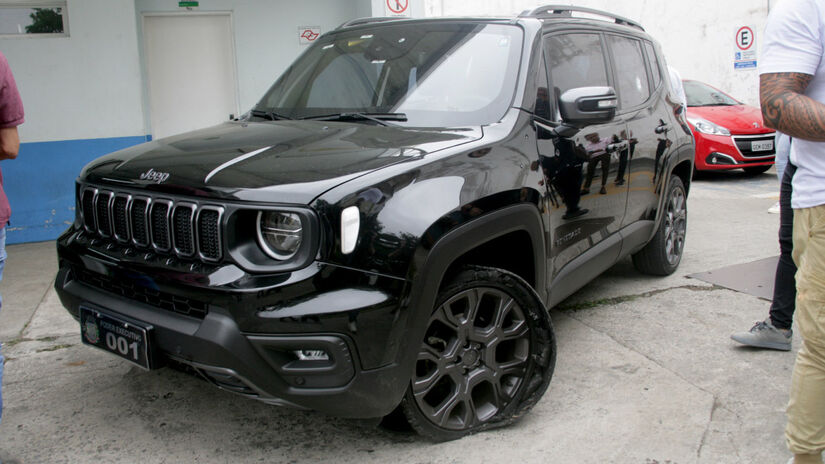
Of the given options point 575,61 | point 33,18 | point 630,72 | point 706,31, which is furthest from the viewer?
point 706,31

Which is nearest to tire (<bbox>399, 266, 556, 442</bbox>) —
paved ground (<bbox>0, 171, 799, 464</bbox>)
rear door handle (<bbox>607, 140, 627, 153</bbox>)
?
paved ground (<bbox>0, 171, 799, 464</bbox>)

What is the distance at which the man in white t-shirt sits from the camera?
2.38 metres

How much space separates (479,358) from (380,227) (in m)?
0.84

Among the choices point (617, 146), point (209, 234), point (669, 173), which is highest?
point (617, 146)

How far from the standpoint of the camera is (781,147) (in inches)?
162

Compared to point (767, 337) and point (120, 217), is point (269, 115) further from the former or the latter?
point (767, 337)

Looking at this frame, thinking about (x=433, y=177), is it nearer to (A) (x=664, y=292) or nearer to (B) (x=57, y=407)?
(B) (x=57, y=407)

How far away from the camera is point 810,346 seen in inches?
96.8

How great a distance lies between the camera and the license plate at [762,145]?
10.3 m

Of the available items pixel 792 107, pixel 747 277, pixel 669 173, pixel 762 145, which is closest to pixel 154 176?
pixel 792 107

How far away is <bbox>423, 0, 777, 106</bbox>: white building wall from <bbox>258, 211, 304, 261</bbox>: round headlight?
14.4 meters

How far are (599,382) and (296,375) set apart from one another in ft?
5.75

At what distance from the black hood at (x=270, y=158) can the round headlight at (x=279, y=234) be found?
0.08 meters

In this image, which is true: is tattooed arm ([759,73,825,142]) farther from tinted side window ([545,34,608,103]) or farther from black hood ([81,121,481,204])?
tinted side window ([545,34,608,103])
